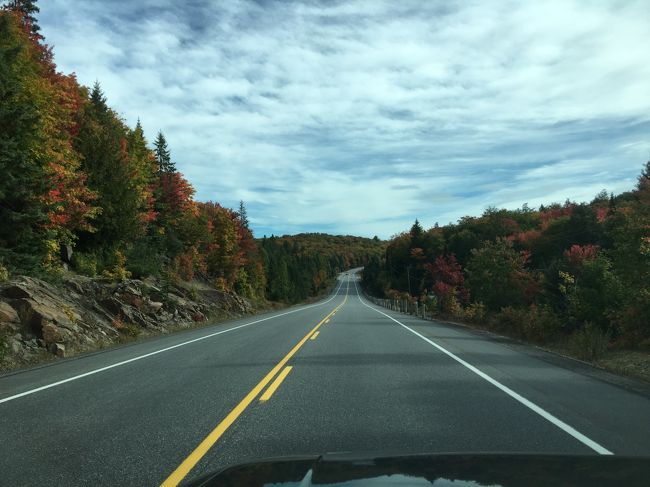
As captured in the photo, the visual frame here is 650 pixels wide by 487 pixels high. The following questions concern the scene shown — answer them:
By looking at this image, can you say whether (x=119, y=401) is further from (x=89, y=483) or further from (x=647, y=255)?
(x=647, y=255)

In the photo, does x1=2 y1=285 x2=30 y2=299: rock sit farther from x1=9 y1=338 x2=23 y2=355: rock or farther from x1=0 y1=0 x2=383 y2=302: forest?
x1=9 y1=338 x2=23 y2=355: rock

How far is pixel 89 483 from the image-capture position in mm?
4535

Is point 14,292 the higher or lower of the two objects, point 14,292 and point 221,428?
the higher

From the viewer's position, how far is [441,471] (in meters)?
3.42

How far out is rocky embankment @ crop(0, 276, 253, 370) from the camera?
14641mm

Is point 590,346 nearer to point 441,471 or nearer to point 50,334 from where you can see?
point 441,471

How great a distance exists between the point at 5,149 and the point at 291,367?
13721 millimetres

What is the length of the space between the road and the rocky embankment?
9.44 ft

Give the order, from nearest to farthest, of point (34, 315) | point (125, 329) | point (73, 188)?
point (34, 315) < point (125, 329) < point (73, 188)

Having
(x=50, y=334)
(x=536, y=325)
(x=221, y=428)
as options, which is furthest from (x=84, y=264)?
(x=221, y=428)

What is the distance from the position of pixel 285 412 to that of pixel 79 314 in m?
14.9

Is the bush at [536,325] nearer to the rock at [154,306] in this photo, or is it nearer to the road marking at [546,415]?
the road marking at [546,415]

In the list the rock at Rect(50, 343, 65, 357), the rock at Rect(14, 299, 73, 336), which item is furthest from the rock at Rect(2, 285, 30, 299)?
the rock at Rect(50, 343, 65, 357)

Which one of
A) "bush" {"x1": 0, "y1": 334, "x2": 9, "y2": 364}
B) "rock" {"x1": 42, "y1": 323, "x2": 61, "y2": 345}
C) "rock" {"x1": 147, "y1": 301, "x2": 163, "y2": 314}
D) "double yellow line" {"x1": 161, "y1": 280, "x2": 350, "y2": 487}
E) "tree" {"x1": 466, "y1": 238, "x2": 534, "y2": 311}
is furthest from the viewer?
"tree" {"x1": 466, "y1": 238, "x2": 534, "y2": 311}
